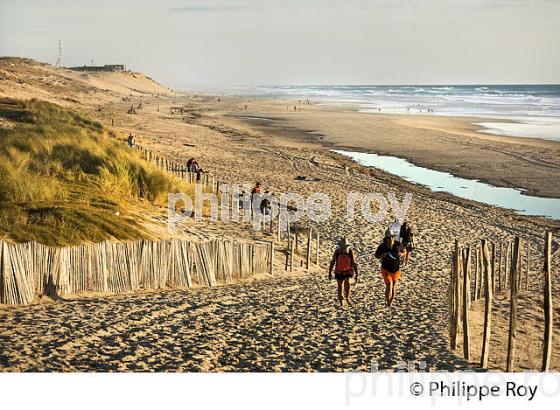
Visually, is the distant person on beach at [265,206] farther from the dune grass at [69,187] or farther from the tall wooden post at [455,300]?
the tall wooden post at [455,300]

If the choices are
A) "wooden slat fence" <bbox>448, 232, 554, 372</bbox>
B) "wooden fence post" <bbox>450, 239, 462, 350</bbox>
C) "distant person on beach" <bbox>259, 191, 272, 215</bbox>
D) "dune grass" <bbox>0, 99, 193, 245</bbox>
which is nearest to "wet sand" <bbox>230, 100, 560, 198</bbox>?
"distant person on beach" <bbox>259, 191, 272, 215</bbox>

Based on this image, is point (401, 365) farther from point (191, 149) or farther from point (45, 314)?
point (191, 149)

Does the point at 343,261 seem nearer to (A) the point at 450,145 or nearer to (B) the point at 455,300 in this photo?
(B) the point at 455,300

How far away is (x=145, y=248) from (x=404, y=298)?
488 centimetres

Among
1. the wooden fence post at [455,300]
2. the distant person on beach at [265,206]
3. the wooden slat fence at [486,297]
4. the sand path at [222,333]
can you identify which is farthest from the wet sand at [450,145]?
the sand path at [222,333]

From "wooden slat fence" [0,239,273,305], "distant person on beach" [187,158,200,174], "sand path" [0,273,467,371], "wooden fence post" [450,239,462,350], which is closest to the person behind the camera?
"sand path" [0,273,467,371]

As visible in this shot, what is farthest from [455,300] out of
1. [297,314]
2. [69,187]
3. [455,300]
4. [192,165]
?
[192,165]

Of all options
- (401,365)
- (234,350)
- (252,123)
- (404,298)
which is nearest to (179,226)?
(404,298)

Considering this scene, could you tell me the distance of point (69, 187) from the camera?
622 inches

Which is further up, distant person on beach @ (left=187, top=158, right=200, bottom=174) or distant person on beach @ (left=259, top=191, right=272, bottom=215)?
distant person on beach @ (left=187, top=158, right=200, bottom=174)

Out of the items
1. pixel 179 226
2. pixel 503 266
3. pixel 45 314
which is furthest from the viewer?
pixel 179 226

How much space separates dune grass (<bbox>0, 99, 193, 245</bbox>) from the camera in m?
12.7

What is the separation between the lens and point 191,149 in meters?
34.7

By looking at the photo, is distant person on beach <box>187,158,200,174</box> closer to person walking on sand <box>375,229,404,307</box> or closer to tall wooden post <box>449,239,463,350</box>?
person walking on sand <box>375,229,404,307</box>
